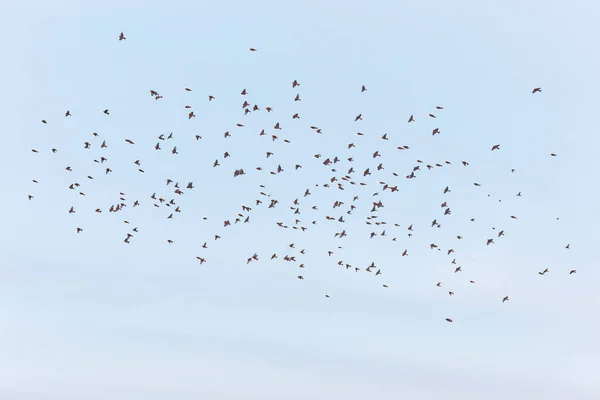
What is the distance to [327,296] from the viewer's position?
121 metres

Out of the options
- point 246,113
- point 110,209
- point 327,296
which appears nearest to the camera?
point 246,113

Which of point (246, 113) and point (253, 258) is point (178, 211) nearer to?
point (253, 258)

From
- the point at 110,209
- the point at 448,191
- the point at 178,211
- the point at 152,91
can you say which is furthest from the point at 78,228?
the point at 448,191

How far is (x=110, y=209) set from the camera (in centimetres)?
11156

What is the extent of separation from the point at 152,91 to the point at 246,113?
14.2m

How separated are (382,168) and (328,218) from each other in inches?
402

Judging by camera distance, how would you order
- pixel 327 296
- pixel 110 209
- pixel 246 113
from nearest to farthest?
pixel 246 113, pixel 110 209, pixel 327 296

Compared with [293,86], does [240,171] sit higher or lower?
lower

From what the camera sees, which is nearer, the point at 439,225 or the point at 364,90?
the point at 364,90

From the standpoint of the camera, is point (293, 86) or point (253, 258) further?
point (253, 258)

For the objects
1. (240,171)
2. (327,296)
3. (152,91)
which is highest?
(152,91)

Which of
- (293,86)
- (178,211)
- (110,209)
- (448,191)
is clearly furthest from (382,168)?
Answer: (110,209)

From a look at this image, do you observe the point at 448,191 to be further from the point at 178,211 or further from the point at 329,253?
the point at 178,211

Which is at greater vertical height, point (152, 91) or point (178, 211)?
point (152, 91)
